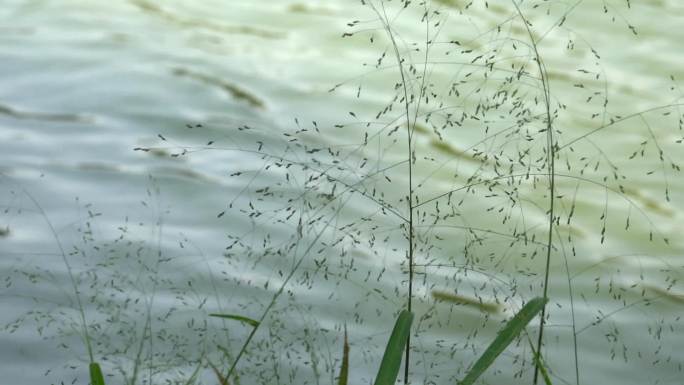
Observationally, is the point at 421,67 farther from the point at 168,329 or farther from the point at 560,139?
the point at 168,329

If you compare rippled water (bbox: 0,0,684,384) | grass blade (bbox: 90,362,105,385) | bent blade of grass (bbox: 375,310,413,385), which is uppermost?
bent blade of grass (bbox: 375,310,413,385)

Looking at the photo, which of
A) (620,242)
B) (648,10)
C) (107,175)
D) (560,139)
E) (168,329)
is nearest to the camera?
(168,329)

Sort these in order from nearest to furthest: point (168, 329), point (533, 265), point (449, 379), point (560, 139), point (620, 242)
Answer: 1. point (449, 379)
2. point (168, 329)
3. point (533, 265)
4. point (620, 242)
5. point (560, 139)

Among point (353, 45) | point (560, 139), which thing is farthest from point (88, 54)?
point (560, 139)

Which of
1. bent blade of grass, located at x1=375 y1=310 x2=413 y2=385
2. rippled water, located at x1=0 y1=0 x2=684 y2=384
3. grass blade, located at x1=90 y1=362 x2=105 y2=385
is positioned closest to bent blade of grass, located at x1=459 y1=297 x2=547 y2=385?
bent blade of grass, located at x1=375 y1=310 x2=413 y2=385

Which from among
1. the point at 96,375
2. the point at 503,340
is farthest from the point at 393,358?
the point at 96,375

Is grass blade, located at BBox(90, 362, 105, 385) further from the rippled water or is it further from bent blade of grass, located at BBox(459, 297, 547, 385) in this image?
bent blade of grass, located at BBox(459, 297, 547, 385)
